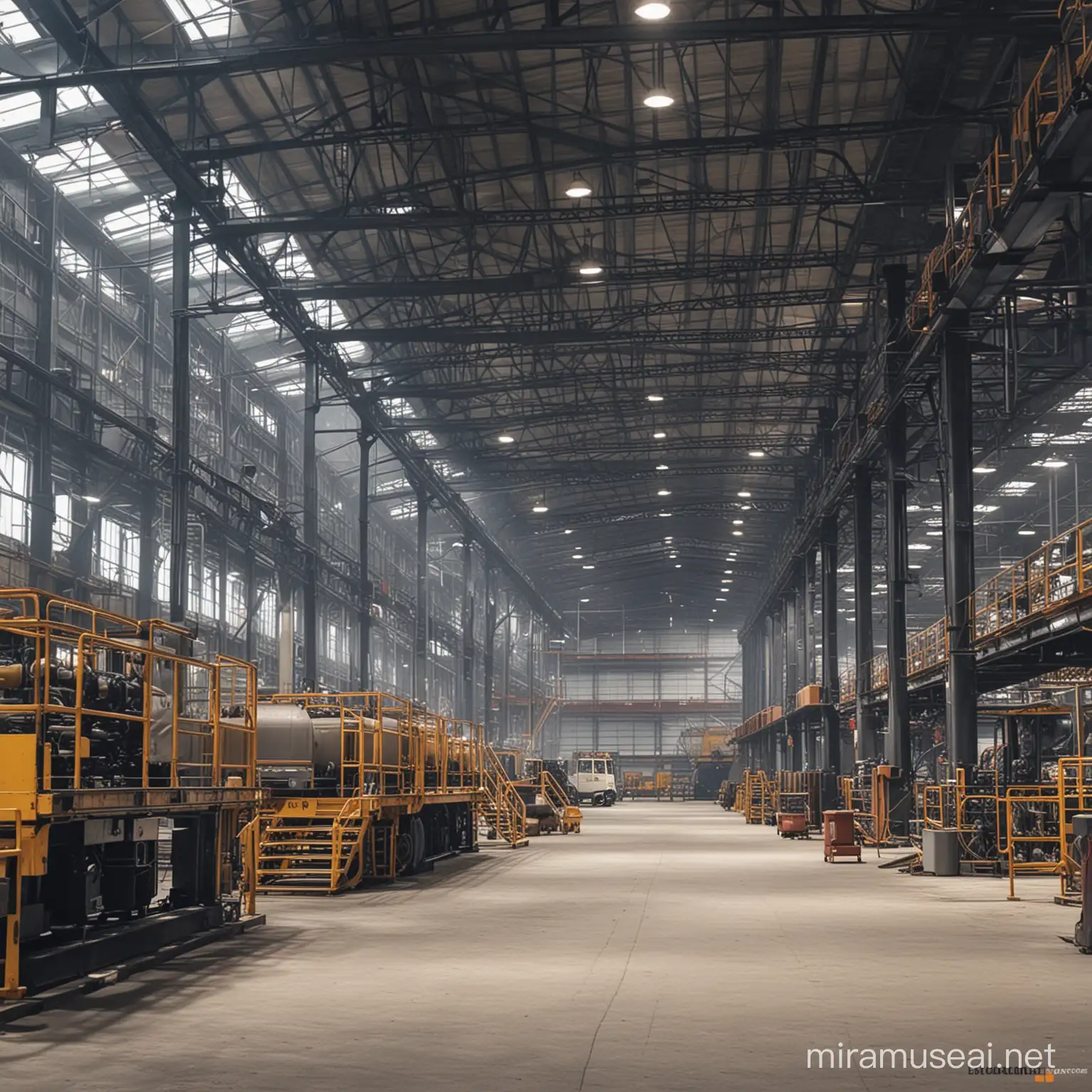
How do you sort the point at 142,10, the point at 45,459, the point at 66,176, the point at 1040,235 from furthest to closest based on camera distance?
the point at 66,176
the point at 45,459
the point at 142,10
the point at 1040,235

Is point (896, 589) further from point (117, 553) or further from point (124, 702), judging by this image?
point (124, 702)

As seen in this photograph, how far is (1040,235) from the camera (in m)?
24.6

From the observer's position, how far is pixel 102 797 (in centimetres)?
1107

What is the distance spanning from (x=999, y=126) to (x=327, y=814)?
63.3 feet

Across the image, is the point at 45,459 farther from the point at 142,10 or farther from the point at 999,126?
the point at 999,126

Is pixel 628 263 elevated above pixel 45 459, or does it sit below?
above

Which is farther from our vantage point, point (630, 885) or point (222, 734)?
point (630, 885)

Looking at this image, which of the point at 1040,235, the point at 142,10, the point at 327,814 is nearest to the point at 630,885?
the point at 327,814

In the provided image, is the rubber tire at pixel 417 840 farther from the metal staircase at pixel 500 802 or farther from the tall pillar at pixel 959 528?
the tall pillar at pixel 959 528

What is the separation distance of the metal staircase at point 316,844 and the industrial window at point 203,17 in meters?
15.8

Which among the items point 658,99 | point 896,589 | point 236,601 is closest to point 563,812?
point 236,601

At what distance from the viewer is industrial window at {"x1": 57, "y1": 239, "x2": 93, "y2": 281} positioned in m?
35.2

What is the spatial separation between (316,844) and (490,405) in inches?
1226

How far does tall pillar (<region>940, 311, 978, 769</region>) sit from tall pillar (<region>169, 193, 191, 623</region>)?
16.4 metres
